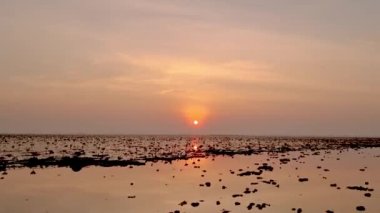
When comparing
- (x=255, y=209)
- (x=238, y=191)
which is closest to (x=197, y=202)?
(x=255, y=209)

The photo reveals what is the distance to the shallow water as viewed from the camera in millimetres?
24609

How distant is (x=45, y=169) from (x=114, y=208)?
25.3 meters

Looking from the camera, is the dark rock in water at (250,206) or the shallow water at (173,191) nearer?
the dark rock in water at (250,206)

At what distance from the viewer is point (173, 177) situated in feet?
131

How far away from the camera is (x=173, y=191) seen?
30625mm

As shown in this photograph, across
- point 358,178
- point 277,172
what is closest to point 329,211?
point 358,178

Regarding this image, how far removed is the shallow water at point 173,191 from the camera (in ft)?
80.7

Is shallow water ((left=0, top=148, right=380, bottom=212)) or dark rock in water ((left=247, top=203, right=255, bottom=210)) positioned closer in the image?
dark rock in water ((left=247, top=203, right=255, bottom=210))

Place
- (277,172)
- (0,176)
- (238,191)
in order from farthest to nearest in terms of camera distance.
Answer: (277,172), (0,176), (238,191)

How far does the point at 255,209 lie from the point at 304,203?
4.17m

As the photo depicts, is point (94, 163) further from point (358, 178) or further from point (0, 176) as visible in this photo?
point (358, 178)

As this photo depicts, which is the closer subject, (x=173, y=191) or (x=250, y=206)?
(x=250, y=206)

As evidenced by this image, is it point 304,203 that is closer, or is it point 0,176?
point 304,203

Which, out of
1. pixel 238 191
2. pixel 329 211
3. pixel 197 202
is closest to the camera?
pixel 329 211
